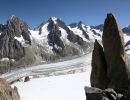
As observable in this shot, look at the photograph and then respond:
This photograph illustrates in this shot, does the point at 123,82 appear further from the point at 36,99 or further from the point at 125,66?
the point at 36,99

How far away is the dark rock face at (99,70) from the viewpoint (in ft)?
114

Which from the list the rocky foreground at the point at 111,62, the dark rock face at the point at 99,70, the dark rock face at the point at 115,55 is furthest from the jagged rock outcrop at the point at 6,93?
the dark rock face at the point at 115,55

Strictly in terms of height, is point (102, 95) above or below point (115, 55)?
below

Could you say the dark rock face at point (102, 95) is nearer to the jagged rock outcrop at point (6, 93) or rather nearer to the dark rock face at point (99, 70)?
the dark rock face at point (99, 70)

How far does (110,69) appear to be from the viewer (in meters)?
33.2

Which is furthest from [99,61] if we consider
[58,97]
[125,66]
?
[58,97]

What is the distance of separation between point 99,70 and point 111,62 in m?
2.62

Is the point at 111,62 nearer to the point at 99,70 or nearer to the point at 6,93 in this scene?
the point at 99,70

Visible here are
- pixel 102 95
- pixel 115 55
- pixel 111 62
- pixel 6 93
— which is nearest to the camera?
pixel 102 95

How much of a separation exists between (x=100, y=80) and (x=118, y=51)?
4361 millimetres

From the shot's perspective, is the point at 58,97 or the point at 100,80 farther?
the point at 58,97

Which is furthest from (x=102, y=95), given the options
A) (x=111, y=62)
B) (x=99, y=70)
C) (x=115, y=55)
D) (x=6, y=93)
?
(x=6, y=93)

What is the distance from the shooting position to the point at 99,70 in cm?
3556

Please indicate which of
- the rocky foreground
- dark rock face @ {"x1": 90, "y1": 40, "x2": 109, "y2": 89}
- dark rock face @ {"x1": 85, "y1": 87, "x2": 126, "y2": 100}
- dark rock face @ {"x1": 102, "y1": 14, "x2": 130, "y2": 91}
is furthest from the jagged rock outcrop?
dark rock face @ {"x1": 85, "y1": 87, "x2": 126, "y2": 100}
